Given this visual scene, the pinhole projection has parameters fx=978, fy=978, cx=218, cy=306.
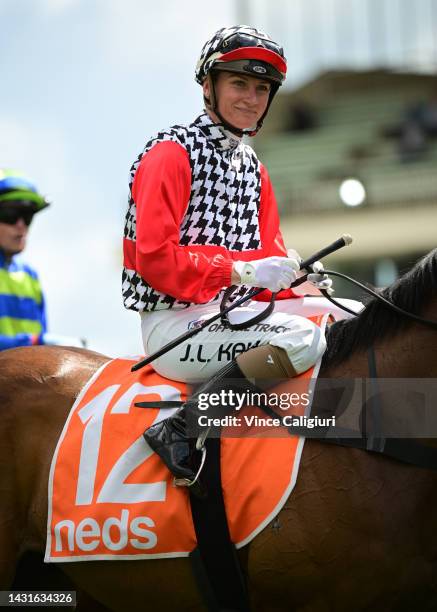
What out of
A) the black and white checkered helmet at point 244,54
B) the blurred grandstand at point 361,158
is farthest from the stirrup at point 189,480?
the blurred grandstand at point 361,158

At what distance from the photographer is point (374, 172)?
20188mm

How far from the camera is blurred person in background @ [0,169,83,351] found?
519 cm

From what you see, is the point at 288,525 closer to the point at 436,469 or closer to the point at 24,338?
the point at 436,469

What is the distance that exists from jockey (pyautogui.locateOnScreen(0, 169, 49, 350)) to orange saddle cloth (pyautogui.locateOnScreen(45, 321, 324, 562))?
136 centimetres

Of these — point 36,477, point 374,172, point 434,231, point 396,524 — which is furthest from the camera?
point 374,172

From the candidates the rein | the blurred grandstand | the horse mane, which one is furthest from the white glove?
the blurred grandstand

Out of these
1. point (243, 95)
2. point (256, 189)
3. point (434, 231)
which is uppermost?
point (243, 95)

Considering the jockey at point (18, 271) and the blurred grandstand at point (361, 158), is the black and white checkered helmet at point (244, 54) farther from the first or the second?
the blurred grandstand at point (361, 158)

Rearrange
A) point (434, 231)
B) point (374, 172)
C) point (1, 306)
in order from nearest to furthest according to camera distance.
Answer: point (1, 306) → point (434, 231) → point (374, 172)

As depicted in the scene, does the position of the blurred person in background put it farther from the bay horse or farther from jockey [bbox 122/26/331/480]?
the bay horse

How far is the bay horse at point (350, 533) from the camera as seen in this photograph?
10.7 ft

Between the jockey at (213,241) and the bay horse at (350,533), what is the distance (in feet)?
0.82

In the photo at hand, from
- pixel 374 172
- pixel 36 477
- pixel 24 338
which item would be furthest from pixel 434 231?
pixel 36 477

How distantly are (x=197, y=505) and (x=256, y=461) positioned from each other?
0.88ft
